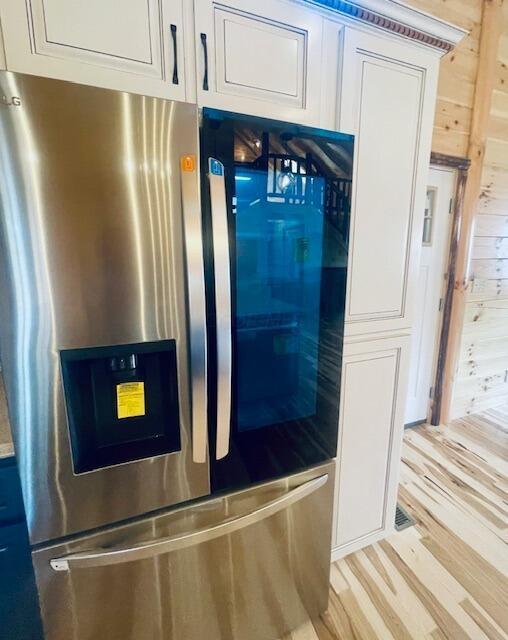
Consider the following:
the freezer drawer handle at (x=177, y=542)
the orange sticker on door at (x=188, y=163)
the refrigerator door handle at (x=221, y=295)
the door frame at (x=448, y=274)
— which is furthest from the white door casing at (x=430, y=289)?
the orange sticker on door at (x=188, y=163)

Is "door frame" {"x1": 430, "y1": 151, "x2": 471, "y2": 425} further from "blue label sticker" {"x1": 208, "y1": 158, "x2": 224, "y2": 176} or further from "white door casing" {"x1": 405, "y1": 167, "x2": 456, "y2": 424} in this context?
"blue label sticker" {"x1": 208, "y1": 158, "x2": 224, "y2": 176}

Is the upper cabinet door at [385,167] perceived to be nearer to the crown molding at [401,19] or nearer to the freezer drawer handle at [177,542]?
the crown molding at [401,19]

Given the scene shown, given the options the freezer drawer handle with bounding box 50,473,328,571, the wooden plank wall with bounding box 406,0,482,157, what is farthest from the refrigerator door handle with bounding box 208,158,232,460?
the wooden plank wall with bounding box 406,0,482,157

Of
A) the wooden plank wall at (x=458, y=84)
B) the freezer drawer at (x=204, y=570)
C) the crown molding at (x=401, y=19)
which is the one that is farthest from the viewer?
the wooden plank wall at (x=458, y=84)

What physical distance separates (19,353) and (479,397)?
12.0 ft

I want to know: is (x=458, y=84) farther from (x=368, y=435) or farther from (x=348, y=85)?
(x=368, y=435)

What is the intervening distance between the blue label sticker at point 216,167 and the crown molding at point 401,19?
69cm

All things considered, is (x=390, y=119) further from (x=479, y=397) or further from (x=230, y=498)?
(x=479, y=397)

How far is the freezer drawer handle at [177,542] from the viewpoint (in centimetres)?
91

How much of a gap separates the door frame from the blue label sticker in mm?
2150

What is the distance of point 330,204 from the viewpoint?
113 centimetres

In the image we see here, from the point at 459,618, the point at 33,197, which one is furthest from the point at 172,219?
the point at 459,618

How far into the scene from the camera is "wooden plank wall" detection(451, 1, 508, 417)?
2.66 metres

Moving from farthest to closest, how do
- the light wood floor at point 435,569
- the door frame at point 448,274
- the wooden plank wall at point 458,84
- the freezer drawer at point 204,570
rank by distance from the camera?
the door frame at point 448,274 → the wooden plank wall at point 458,84 → the light wood floor at point 435,569 → the freezer drawer at point 204,570
